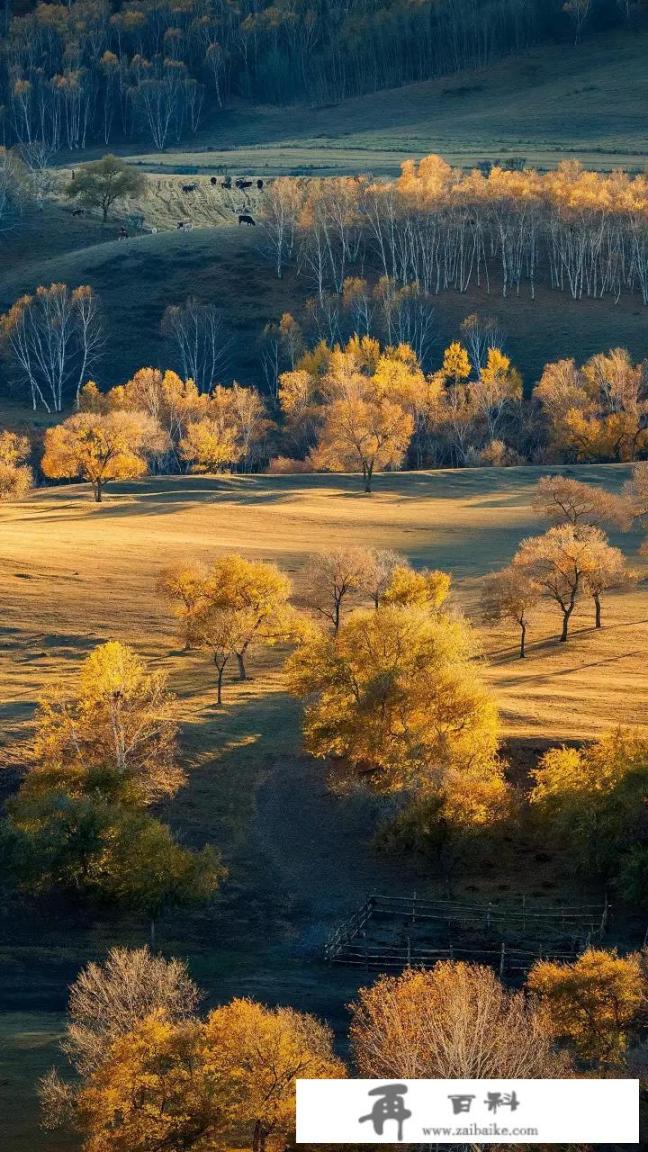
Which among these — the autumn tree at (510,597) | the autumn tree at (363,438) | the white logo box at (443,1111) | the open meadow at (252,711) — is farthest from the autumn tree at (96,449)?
the white logo box at (443,1111)

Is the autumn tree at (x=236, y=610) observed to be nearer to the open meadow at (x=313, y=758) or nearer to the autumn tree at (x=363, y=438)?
the open meadow at (x=313, y=758)

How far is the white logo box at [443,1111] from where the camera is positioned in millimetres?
30531

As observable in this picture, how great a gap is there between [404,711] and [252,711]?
28.7 feet

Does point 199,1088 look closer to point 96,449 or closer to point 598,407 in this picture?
point 96,449

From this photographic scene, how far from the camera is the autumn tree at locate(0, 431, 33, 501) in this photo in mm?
114000

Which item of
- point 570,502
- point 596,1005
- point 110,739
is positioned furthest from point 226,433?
point 596,1005

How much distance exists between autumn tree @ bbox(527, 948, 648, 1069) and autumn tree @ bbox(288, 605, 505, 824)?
45.4 feet

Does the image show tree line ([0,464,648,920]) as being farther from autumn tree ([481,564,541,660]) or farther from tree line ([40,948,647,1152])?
tree line ([40,948,647,1152])

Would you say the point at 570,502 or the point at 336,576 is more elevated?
the point at 570,502

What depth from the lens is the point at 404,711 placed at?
6147 centimetres

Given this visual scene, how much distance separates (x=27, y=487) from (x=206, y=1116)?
284 feet

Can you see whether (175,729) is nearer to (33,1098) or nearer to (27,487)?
(33,1098)

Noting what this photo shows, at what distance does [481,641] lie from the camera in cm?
7688

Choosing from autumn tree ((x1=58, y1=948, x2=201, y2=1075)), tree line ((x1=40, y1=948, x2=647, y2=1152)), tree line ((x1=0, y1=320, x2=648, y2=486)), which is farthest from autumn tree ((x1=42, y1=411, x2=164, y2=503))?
tree line ((x1=40, y1=948, x2=647, y2=1152))
